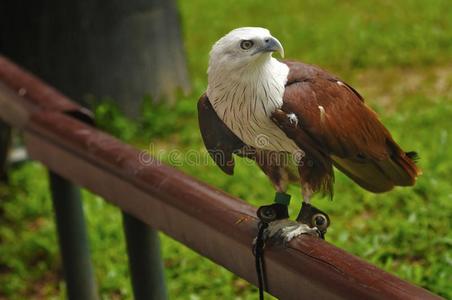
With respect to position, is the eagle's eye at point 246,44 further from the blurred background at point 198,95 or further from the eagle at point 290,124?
the blurred background at point 198,95

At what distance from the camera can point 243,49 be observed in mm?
1546

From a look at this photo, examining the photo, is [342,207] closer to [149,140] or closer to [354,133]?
[149,140]

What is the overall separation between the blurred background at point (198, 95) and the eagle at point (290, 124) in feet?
5.47

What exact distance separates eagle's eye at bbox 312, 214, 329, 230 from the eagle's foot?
0.01 metres

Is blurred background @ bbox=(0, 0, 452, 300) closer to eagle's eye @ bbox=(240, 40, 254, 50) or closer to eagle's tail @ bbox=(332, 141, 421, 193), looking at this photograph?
eagle's tail @ bbox=(332, 141, 421, 193)

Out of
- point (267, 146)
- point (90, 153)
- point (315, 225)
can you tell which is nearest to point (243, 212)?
point (315, 225)

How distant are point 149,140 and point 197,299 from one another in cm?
140

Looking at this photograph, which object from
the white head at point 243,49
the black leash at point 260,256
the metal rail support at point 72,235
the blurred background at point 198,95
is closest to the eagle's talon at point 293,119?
the white head at point 243,49

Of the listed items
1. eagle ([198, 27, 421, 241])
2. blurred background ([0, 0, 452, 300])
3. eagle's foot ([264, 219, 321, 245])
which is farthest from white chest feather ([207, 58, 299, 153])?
blurred background ([0, 0, 452, 300])

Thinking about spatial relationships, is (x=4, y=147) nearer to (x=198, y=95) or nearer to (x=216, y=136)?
(x=198, y=95)

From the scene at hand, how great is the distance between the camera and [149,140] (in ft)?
15.5

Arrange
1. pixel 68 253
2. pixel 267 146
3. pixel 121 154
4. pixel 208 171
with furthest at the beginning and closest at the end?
pixel 208 171 < pixel 68 253 < pixel 121 154 < pixel 267 146

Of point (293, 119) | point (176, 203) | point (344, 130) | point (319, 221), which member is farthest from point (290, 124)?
point (176, 203)

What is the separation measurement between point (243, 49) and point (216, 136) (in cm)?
26
